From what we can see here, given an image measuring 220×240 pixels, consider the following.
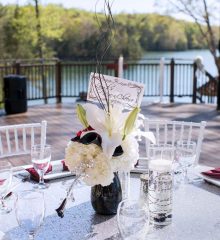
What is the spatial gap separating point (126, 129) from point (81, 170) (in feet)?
0.78

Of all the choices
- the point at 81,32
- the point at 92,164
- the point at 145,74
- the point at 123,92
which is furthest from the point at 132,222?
the point at 81,32

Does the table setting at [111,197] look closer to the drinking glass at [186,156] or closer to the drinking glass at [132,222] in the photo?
the drinking glass at [132,222]

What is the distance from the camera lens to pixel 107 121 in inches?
65.8

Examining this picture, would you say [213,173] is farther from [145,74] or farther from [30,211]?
[145,74]

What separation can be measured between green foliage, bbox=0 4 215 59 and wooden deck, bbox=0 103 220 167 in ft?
17.7

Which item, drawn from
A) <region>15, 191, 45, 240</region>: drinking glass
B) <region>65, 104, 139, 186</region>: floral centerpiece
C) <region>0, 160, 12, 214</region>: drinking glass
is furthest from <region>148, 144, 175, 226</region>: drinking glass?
<region>0, 160, 12, 214</region>: drinking glass

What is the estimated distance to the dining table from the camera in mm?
1629

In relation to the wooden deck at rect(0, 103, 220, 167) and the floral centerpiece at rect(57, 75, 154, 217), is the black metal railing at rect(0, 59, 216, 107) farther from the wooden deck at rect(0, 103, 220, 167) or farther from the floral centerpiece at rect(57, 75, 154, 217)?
the floral centerpiece at rect(57, 75, 154, 217)

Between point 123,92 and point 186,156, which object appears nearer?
point 123,92

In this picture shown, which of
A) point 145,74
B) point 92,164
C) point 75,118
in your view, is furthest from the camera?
point 145,74

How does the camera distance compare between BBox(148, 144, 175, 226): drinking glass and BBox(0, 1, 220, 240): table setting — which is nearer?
BBox(0, 1, 220, 240): table setting

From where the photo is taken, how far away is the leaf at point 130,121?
65.3 inches

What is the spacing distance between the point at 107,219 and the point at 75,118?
5.22 m

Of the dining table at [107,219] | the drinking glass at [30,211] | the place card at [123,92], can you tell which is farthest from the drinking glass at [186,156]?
the drinking glass at [30,211]
